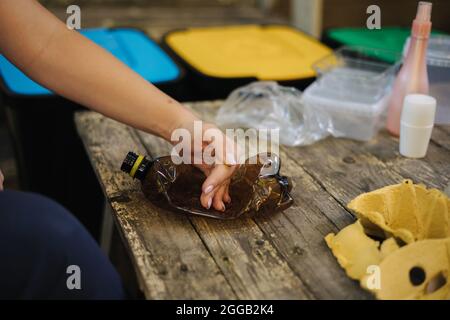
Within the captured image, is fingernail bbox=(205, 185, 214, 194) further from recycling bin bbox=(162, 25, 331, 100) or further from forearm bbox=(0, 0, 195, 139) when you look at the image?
recycling bin bbox=(162, 25, 331, 100)

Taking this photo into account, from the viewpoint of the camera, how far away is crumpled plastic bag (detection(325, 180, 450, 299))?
89 centimetres

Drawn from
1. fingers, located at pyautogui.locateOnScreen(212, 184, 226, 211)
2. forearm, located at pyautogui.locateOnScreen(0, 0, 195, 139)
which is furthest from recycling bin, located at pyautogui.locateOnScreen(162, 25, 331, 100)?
fingers, located at pyautogui.locateOnScreen(212, 184, 226, 211)

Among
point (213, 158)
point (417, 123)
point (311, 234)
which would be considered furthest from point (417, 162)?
point (213, 158)

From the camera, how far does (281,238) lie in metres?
1.03

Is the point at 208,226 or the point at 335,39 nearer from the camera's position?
the point at 208,226

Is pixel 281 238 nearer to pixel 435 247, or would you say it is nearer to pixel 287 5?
pixel 435 247

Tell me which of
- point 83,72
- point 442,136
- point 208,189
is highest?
point 83,72

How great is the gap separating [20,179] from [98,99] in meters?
0.95

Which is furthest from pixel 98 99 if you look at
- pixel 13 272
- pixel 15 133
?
pixel 15 133

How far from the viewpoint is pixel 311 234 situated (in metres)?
1.04

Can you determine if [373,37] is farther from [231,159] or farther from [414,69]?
[231,159]

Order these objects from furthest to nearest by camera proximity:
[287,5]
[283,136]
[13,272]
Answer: [287,5] → [283,136] → [13,272]

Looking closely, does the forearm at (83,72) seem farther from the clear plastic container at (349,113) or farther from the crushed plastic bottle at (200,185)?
the clear plastic container at (349,113)

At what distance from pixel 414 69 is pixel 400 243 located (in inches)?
23.7
